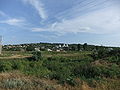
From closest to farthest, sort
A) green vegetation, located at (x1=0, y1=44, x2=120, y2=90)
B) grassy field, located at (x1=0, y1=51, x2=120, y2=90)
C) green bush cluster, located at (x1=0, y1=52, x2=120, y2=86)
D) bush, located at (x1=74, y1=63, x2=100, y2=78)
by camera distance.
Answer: grassy field, located at (x1=0, y1=51, x2=120, y2=90)
green vegetation, located at (x1=0, y1=44, x2=120, y2=90)
green bush cluster, located at (x1=0, y1=52, x2=120, y2=86)
bush, located at (x1=74, y1=63, x2=100, y2=78)

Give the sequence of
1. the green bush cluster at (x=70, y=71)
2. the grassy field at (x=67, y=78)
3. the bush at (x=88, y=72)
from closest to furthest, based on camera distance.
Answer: the grassy field at (x=67, y=78) < the green bush cluster at (x=70, y=71) < the bush at (x=88, y=72)

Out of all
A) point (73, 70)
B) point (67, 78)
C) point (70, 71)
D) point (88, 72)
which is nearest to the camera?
point (67, 78)

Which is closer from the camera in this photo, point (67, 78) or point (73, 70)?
point (67, 78)

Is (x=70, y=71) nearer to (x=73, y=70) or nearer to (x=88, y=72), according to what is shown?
(x=73, y=70)

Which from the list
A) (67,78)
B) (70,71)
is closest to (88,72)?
(70,71)

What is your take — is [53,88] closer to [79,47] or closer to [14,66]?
[14,66]

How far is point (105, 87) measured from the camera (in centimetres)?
826

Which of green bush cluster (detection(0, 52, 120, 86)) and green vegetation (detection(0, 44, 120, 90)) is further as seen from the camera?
green bush cluster (detection(0, 52, 120, 86))

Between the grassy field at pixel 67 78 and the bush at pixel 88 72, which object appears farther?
the bush at pixel 88 72

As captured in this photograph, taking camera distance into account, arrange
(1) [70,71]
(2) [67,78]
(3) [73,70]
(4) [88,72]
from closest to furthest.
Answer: (2) [67,78], (4) [88,72], (1) [70,71], (3) [73,70]

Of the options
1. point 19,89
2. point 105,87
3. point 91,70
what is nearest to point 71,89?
point 105,87

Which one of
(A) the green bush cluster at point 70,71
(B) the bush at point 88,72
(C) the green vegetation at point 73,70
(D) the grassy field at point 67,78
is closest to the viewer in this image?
(D) the grassy field at point 67,78

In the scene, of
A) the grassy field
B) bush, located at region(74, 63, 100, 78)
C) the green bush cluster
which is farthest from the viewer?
bush, located at region(74, 63, 100, 78)

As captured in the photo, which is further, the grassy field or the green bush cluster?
the green bush cluster
